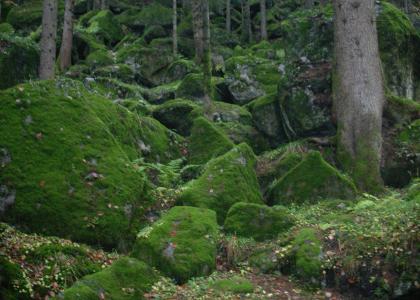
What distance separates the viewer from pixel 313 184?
10031mm

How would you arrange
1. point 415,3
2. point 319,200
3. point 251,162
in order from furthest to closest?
1. point 415,3
2. point 251,162
3. point 319,200

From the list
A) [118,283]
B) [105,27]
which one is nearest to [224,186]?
[118,283]

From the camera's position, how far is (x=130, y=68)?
71.5 feet

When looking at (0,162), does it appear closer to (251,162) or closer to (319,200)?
(251,162)

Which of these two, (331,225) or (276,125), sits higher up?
(276,125)

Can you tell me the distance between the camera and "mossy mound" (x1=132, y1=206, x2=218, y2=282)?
23.4 ft

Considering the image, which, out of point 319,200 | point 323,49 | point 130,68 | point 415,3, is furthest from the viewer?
point 415,3

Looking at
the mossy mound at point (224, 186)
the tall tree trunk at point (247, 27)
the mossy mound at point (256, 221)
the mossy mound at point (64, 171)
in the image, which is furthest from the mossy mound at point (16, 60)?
the tall tree trunk at point (247, 27)

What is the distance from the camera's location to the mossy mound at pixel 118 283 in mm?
5726

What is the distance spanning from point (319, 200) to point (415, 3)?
3331cm

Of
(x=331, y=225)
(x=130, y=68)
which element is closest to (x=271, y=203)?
(x=331, y=225)

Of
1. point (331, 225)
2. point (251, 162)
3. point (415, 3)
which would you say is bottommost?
point (331, 225)

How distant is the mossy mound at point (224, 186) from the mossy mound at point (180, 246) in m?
1.22

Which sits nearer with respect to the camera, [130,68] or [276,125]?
[276,125]
